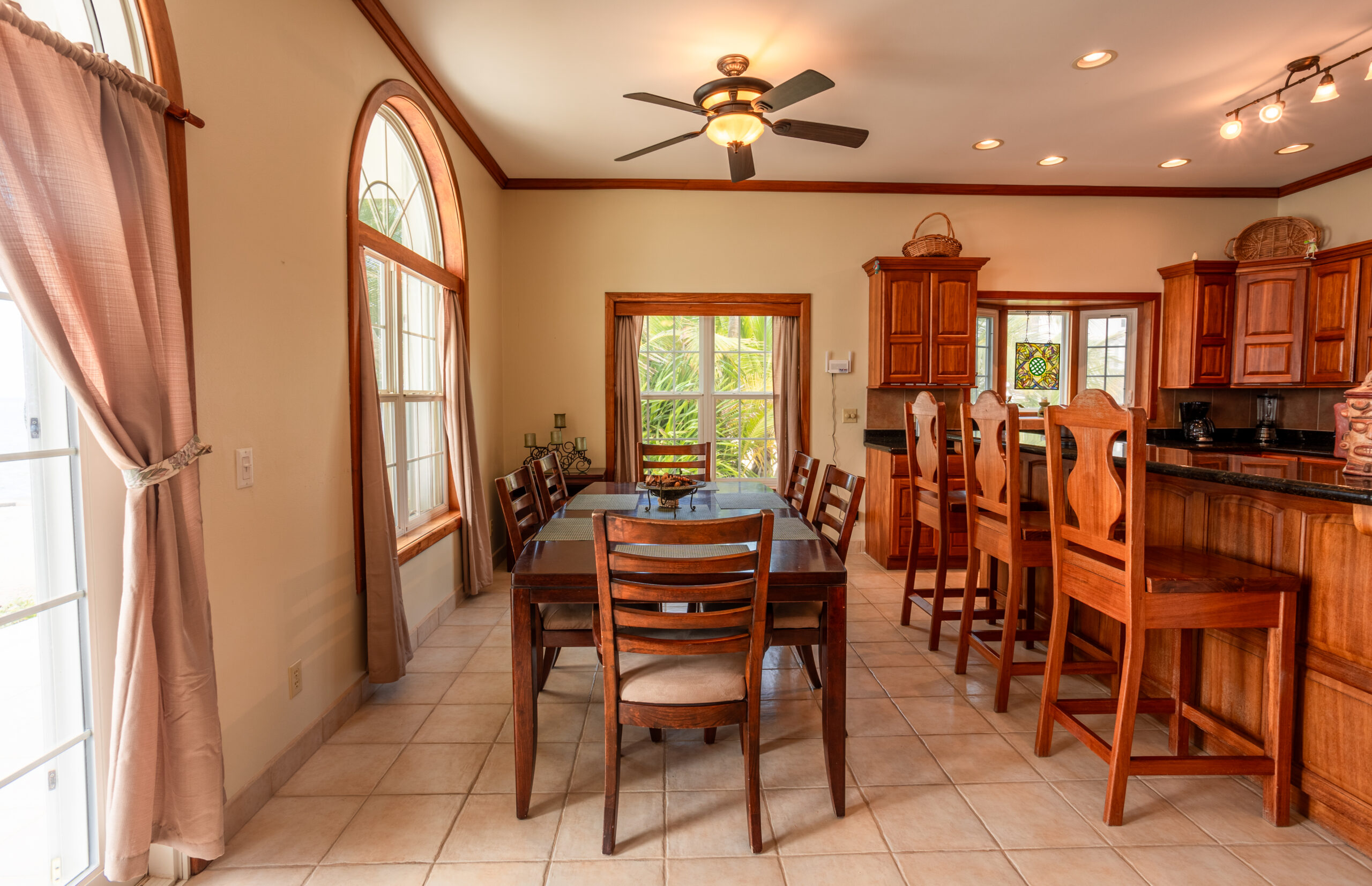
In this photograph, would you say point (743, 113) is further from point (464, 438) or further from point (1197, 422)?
point (1197, 422)

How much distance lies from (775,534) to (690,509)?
0.59 meters

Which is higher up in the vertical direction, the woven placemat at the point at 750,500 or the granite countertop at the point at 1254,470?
the granite countertop at the point at 1254,470

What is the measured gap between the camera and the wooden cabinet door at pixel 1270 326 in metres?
4.82

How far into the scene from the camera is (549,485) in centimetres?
356

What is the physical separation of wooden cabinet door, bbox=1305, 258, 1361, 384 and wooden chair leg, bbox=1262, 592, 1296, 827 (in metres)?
3.88

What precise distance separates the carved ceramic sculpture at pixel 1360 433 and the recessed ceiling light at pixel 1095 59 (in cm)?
214

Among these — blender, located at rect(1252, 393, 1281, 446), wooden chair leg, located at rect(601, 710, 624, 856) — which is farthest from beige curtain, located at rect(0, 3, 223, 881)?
blender, located at rect(1252, 393, 1281, 446)

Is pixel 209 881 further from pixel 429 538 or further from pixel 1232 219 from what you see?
pixel 1232 219

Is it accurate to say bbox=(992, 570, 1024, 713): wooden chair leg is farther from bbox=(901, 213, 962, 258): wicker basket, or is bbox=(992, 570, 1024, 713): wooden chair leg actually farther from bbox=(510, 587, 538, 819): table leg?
bbox=(901, 213, 962, 258): wicker basket

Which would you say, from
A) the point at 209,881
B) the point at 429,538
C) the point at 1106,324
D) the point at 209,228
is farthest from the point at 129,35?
the point at 1106,324

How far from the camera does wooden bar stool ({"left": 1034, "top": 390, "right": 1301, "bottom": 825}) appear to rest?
1.92 m

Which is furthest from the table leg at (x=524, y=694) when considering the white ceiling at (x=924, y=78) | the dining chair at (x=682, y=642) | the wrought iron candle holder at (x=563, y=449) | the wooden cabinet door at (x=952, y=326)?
the wooden cabinet door at (x=952, y=326)

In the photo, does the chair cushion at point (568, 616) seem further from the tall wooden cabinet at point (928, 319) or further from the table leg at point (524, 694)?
the tall wooden cabinet at point (928, 319)

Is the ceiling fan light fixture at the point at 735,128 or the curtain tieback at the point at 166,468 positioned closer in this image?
the curtain tieback at the point at 166,468
